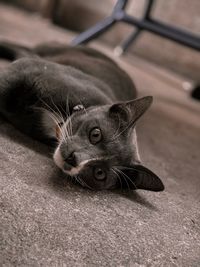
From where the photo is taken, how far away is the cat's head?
137cm

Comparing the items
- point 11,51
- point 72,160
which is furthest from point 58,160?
point 11,51

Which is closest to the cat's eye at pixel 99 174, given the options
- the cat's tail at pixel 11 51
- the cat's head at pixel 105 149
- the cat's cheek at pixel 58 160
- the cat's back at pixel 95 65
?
the cat's head at pixel 105 149

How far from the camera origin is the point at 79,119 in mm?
1507

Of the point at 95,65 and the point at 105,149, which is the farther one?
the point at 95,65

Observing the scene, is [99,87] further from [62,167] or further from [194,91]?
[194,91]

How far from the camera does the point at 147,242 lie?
1.22 meters

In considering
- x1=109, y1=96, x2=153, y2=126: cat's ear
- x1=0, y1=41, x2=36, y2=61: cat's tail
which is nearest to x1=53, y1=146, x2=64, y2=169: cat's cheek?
x1=109, y1=96, x2=153, y2=126: cat's ear

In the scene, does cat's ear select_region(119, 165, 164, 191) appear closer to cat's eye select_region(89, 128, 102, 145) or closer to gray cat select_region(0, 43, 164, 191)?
gray cat select_region(0, 43, 164, 191)

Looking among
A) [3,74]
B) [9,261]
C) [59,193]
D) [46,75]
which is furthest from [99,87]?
[9,261]

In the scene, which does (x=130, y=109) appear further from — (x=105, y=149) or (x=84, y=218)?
(x=84, y=218)

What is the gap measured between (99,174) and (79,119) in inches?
8.7

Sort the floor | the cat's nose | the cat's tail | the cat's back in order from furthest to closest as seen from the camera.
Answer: the cat's tail < the cat's back < the cat's nose < the floor

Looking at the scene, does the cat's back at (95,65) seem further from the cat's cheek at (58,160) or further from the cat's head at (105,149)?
the cat's cheek at (58,160)

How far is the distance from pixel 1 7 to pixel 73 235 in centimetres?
463
